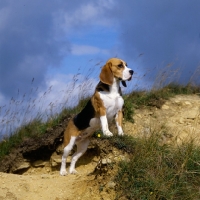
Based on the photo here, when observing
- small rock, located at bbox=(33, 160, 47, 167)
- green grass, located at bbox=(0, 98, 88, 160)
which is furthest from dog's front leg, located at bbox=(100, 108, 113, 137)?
green grass, located at bbox=(0, 98, 88, 160)

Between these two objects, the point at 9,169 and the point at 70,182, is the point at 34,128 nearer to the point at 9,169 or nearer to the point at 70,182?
the point at 9,169

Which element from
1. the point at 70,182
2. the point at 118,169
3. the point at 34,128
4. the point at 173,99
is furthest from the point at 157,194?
the point at 173,99

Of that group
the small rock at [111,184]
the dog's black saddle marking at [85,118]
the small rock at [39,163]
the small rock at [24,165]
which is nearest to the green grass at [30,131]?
the small rock at [24,165]

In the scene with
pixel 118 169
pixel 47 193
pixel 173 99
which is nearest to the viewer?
pixel 118 169

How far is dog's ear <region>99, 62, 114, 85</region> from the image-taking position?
27.7ft

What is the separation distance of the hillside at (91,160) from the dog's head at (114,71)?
1114 millimetres

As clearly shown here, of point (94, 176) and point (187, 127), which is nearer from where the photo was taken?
point (94, 176)

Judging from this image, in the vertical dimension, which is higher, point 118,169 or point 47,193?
point 118,169

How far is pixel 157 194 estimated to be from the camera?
6.37m

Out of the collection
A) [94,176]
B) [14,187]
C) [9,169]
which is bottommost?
[9,169]

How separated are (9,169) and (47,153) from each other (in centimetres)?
98

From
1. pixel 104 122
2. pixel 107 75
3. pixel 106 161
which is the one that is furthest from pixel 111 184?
pixel 107 75

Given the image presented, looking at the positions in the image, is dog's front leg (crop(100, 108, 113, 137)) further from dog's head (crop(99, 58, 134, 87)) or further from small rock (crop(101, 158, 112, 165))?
small rock (crop(101, 158, 112, 165))

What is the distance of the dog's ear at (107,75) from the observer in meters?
8.44
